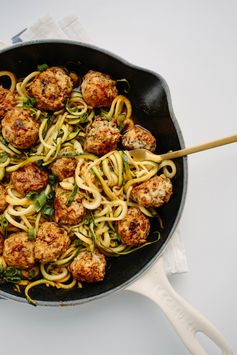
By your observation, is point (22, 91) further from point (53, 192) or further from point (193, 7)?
point (193, 7)

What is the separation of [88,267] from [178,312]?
910 mm

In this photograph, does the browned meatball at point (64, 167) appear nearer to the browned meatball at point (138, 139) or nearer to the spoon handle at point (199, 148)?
the browned meatball at point (138, 139)

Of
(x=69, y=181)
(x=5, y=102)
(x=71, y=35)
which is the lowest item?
(x=69, y=181)

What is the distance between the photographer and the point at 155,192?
392cm

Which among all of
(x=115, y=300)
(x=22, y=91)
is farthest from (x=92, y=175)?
(x=115, y=300)

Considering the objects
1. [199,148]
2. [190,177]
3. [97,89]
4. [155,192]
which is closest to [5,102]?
[97,89]

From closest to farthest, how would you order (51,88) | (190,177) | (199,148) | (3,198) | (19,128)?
1. (199,148)
2. (19,128)
3. (51,88)
4. (3,198)
5. (190,177)

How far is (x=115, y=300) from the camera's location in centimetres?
459

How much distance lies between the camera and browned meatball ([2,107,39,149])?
3.85 m

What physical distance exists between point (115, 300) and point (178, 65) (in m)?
2.64

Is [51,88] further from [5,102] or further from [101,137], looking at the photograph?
[101,137]

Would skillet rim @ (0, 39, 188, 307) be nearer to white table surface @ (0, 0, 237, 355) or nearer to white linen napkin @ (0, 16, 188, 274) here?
white linen napkin @ (0, 16, 188, 274)

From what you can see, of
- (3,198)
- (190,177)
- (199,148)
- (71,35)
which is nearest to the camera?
(199,148)

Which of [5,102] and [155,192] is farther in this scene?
[5,102]
